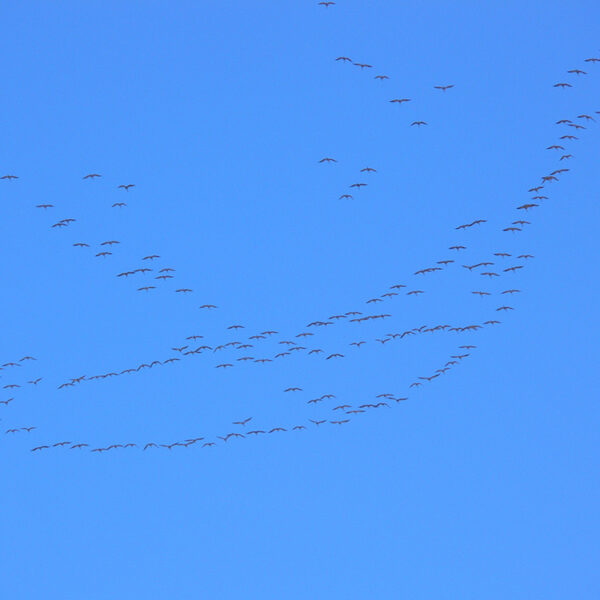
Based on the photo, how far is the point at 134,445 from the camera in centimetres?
2795

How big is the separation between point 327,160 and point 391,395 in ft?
19.9

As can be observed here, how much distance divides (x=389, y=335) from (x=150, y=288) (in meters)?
6.05

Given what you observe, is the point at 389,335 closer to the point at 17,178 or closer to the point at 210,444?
the point at 210,444

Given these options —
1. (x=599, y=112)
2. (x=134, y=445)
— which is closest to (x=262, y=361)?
(x=134, y=445)

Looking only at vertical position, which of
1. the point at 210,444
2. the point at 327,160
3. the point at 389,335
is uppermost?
the point at 327,160

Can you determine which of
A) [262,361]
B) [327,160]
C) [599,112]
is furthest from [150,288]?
[599,112]

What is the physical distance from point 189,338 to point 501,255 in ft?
26.1

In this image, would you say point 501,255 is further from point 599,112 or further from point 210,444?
point 210,444

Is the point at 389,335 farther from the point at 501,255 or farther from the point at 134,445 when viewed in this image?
the point at 134,445

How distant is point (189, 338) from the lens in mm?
28812

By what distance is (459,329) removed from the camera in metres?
28.4

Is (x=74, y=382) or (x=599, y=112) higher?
(x=599, y=112)

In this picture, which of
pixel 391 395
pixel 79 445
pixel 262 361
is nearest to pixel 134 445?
pixel 79 445

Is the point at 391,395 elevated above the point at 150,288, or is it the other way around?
the point at 150,288
